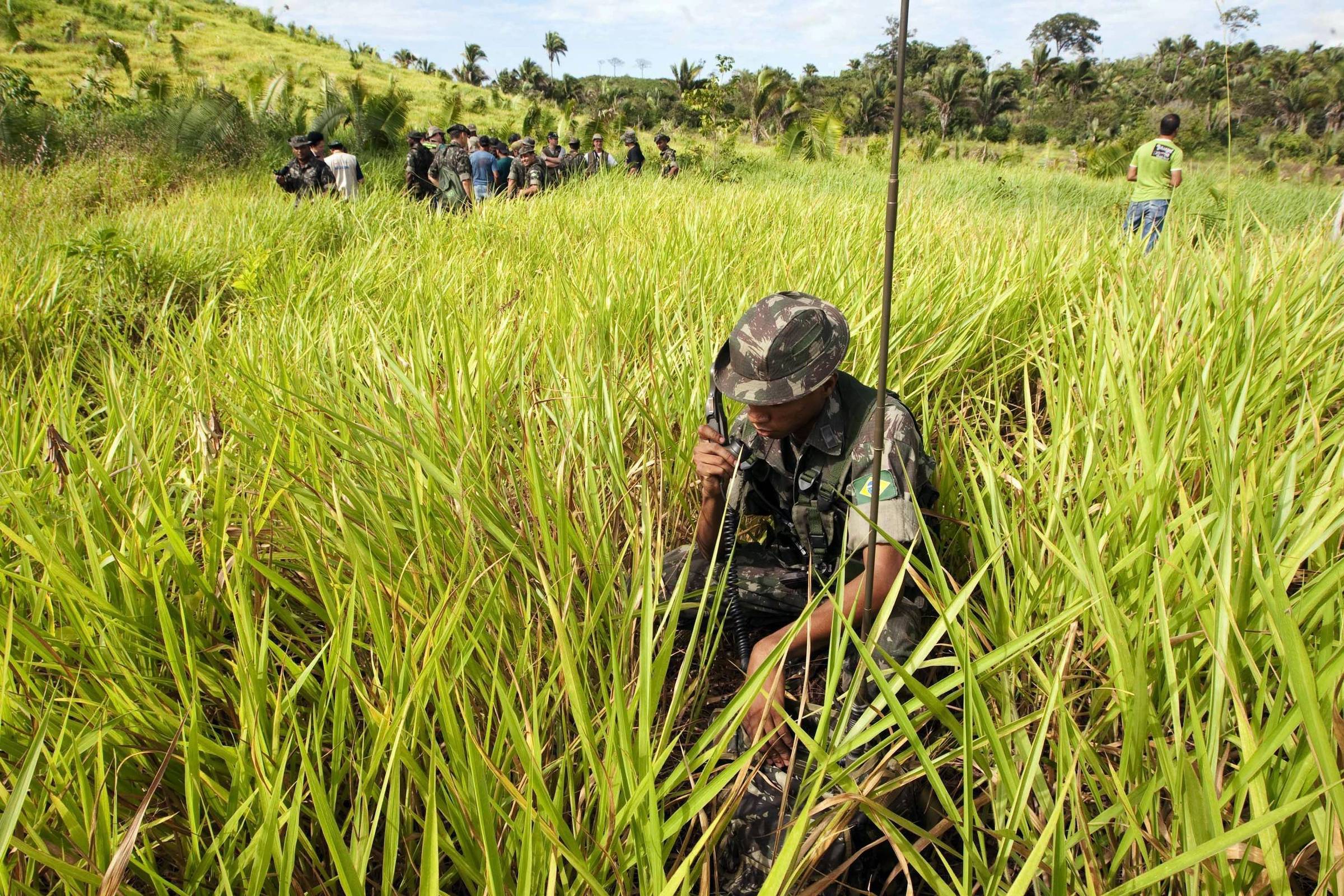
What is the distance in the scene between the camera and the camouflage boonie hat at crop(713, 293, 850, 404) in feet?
4.92

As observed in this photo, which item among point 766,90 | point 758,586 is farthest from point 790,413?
point 766,90

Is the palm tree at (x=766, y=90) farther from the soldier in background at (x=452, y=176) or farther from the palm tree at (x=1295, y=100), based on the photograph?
the palm tree at (x=1295, y=100)

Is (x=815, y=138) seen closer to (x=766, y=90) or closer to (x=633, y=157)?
(x=766, y=90)

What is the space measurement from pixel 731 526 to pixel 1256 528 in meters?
0.94

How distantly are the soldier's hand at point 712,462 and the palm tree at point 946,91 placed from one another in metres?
30.9

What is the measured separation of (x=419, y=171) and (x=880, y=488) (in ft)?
24.0

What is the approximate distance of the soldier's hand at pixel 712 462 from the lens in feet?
5.39

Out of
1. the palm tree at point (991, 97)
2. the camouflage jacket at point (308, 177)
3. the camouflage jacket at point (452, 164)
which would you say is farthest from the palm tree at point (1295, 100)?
the camouflage jacket at point (308, 177)

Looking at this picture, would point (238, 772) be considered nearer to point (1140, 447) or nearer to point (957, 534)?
point (957, 534)

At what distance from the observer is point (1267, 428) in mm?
1430

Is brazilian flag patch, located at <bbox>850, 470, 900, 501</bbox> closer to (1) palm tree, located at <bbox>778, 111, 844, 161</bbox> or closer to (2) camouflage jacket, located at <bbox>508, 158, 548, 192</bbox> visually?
(2) camouflage jacket, located at <bbox>508, 158, 548, 192</bbox>

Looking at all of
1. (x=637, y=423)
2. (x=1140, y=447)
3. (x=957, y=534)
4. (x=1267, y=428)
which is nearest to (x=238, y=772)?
(x=637, y=423)

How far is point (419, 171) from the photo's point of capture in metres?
7.46

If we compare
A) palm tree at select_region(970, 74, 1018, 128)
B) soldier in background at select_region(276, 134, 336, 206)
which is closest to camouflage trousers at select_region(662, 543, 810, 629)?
soldier in background at select_region(276, 134, 336, 206)
